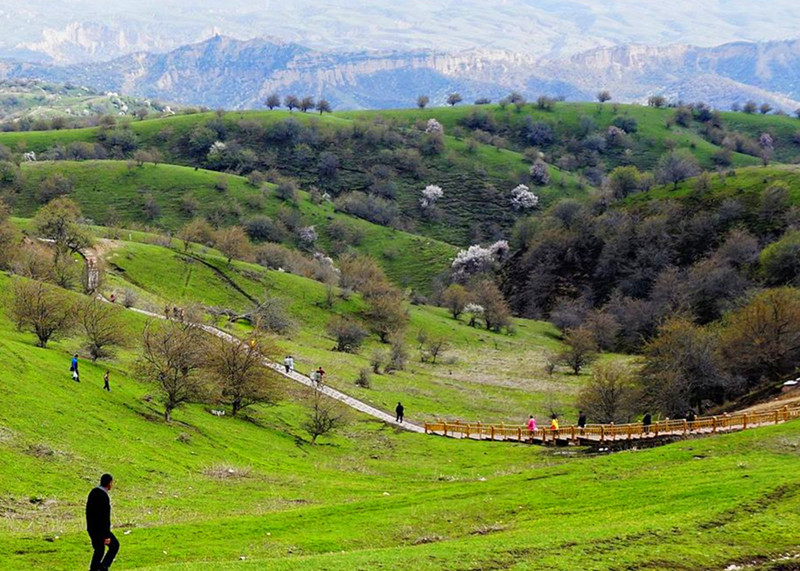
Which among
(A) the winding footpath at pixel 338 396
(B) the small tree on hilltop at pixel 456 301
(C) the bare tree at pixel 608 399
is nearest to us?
(A) the winding footpath at pixel 338 396

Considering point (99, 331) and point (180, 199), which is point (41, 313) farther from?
point (180, 199)

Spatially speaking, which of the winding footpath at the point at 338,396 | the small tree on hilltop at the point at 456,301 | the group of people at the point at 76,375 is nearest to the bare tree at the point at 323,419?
the winding footpath at the point at 338,396

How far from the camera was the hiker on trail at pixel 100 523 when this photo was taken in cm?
1752

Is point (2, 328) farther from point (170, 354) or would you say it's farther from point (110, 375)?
point (170, 354)

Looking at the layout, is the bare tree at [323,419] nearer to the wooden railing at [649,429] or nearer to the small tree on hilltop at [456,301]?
the wooden railing at [649,429]

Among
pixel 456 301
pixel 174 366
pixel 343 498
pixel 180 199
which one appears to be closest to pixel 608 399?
pixel 174 366

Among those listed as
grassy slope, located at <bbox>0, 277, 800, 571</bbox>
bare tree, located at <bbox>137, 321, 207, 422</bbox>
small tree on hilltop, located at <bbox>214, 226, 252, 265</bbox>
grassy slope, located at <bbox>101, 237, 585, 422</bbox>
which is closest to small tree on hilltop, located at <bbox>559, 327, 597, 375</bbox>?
grassy slope, located at <bbox>101, 237, 585, 422</bbox>

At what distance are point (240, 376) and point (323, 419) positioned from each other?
20.6 ft

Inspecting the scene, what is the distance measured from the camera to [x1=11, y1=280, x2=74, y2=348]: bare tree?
5191 cm

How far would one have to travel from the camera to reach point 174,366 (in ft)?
150

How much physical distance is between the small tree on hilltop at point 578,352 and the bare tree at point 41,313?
57.2 meters

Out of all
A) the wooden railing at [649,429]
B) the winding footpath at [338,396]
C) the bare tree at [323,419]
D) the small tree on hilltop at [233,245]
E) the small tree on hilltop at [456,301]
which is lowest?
the small tree on hilltop at [456,301]

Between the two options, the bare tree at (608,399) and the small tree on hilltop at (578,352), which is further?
the small tree on hilltop at (578,352)

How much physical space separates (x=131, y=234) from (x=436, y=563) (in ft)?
377
